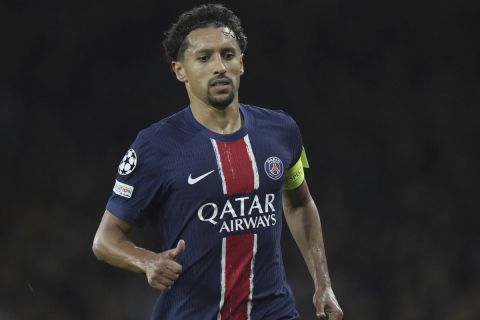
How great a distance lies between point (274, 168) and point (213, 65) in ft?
1.59

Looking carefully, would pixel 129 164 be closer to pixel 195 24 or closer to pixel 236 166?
pixel 236 166

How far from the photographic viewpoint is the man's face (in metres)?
3.92

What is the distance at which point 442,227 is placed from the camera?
8555 mm

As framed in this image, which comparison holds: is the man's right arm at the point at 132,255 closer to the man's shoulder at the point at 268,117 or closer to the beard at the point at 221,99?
the beard at the point at 221,99

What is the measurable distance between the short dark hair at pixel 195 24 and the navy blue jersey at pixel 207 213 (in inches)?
13.3

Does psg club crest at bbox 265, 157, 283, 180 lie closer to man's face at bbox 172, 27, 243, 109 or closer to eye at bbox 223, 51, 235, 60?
man's face at bbox 172, 27, 243, 109

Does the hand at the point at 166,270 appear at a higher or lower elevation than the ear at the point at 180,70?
lower

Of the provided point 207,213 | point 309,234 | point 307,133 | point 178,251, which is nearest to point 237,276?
point 207,213

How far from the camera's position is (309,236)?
4355 mm

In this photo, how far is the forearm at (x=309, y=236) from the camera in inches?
168

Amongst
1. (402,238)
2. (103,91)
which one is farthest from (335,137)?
(103,91)

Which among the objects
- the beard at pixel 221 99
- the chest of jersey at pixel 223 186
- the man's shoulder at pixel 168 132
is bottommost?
the chest of jersey at pixel 223 186

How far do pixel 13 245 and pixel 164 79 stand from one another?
83.4 inches

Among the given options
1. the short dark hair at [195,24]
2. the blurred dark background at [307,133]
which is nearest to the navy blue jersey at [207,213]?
the short dark hair at [195,24]
